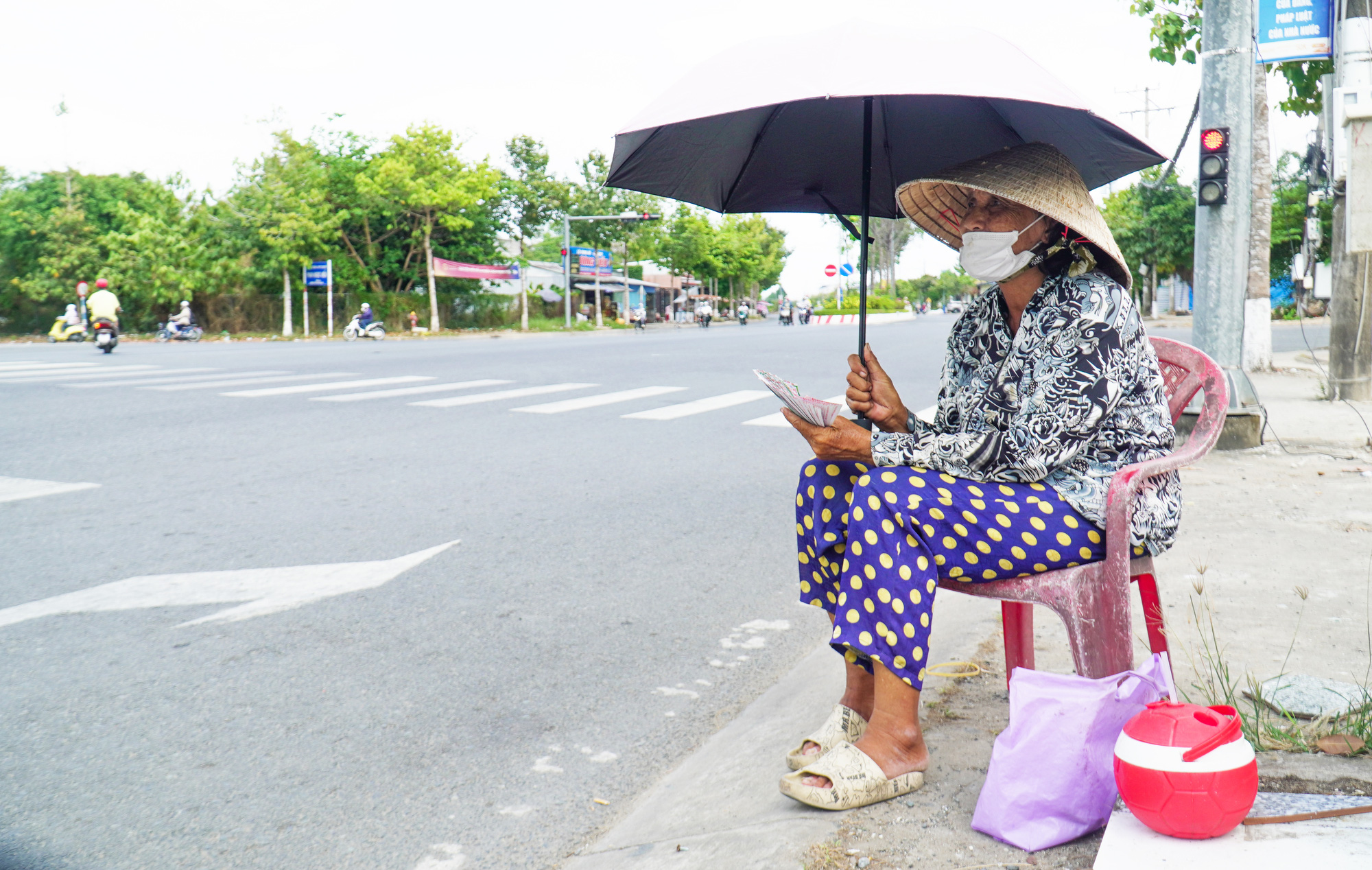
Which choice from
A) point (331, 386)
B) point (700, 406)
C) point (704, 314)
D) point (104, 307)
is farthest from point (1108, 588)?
point (704, 314)

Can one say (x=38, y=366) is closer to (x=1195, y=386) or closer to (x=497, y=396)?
(x=497, y=396)

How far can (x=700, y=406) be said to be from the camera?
36.1 feet

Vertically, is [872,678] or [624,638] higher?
[872,678]

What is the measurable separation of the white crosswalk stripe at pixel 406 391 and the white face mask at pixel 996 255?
31.1 feet

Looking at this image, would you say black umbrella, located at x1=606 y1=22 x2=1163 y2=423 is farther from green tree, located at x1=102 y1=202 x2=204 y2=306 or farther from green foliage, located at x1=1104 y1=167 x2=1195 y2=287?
green foliage, located at x1=1104 y1=167 x2=1195 y2=287

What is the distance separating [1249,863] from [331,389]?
11.6 metres

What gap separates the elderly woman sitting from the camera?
228 cm

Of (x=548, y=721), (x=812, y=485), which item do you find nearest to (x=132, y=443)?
(x=548, y=721)

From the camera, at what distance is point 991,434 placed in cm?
240

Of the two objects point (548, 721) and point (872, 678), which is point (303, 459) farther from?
point (872, 678)

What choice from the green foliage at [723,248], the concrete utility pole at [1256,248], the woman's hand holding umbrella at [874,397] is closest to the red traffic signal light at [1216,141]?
the woman's hand holding umbrella at [874,397]

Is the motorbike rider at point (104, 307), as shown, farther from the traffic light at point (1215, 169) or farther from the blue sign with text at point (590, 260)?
the blue sign with text at point (590, 260)

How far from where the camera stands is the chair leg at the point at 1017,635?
264 centimetres

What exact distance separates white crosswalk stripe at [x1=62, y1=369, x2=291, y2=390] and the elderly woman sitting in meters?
12.3
